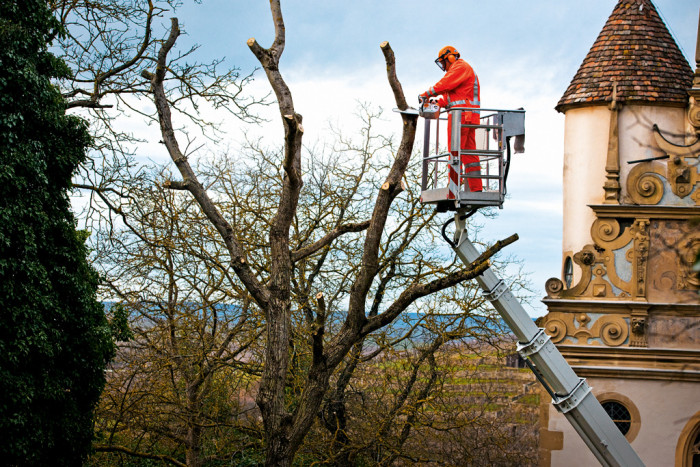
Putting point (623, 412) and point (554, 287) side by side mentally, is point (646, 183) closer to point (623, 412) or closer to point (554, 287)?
point (554, 287)

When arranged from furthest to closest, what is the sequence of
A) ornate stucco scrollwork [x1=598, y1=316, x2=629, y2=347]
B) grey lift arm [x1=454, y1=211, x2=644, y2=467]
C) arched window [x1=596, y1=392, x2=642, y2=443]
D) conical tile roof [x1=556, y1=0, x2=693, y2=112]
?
conical tile roof [x1=556, y1=0, x2=693, y2=112], ornate stucco scrollwork [x1=598, y1=316, x2=629, y2=347], arched window [x1=596, y1=392, x2=642, y2=443], grey lift arm [x1=454, y1=211, x2=644, y2=467]

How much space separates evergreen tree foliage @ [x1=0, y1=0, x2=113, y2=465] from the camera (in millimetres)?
9922

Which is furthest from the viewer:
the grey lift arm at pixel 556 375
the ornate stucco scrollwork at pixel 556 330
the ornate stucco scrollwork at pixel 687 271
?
the ornate stucco scrollwork at pixel 556 330

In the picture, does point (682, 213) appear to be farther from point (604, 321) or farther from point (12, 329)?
point (12, 329)

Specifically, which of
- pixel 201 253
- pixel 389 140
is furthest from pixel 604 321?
pixel 201 253

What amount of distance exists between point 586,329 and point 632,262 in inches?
63.9

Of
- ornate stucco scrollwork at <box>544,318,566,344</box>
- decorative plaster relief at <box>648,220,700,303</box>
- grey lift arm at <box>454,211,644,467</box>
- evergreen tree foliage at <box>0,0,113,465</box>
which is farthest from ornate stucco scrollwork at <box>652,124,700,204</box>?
evergreen tree foliage at <box>0,0,113,465</box>

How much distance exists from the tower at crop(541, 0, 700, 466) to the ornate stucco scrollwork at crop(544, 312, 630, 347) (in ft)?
0.06

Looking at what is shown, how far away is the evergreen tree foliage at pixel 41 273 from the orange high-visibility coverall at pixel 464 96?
505 cm

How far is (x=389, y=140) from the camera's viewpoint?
687 inches

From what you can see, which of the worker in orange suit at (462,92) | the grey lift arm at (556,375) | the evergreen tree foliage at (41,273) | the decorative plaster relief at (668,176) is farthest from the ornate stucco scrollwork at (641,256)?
the evergreen tree foliage at (41,273)

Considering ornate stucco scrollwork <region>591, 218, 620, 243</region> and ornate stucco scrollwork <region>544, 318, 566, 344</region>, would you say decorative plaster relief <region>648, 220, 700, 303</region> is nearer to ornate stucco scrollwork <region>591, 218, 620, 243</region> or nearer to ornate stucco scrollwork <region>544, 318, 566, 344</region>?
ornate stucco scrollwork <region>591, 218, 620, 243</region>

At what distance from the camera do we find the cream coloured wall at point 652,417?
1562 centimetres

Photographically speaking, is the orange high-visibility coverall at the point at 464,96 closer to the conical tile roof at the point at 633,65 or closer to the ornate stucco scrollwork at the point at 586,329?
the ornate stucco scrollwork at the point at 586,329
